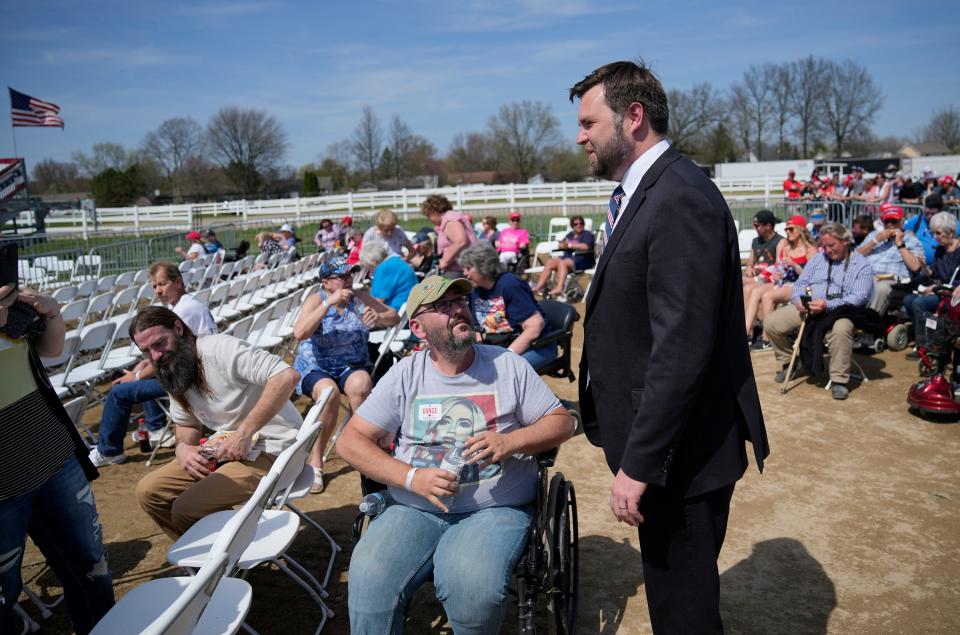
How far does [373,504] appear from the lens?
283 centimetres

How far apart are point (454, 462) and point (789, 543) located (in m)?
2.28

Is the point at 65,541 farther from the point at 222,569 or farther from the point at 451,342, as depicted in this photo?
the point at 451,342

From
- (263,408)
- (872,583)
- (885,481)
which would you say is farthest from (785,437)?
(263,408)

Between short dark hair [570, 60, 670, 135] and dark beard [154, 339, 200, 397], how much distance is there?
2548 millimetres

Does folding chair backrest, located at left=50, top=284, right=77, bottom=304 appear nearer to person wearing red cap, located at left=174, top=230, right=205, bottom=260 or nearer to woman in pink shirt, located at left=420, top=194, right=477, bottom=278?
person wearing red cap, located at left=174, top=230, right=205, bottom=260

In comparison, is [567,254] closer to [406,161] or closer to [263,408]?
[263,408]

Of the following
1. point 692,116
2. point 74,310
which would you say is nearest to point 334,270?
point 74,310

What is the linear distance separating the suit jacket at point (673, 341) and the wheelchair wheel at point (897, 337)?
6.36 meters

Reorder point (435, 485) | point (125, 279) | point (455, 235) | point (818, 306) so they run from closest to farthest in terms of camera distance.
Answer: point (435, 485) → point (818, 306) → point (455, 235) → point (125, 279)

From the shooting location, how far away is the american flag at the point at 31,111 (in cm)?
2034

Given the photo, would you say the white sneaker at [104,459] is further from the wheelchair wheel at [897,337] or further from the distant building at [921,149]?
the distant building at [921,149]

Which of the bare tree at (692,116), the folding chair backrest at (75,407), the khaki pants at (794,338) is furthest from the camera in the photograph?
the bare tree at (692,116)

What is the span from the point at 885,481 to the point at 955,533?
2.48 ft

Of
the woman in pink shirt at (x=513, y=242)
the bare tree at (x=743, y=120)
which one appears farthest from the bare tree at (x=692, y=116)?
the woman in pink shirt at (x=513, y=242)
